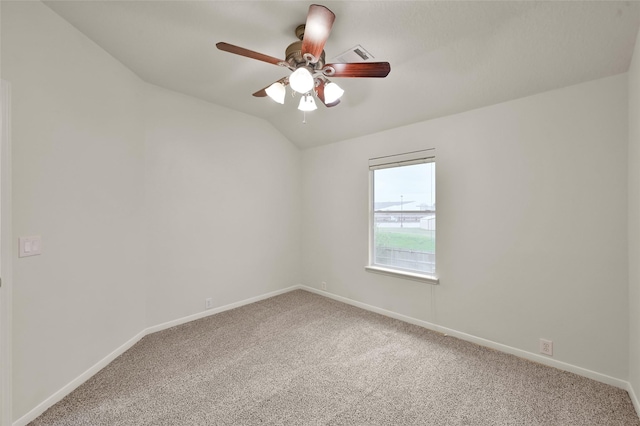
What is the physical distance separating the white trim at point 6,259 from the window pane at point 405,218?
326 cm

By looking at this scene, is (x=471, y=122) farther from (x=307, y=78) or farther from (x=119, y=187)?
(x=119, y=187)

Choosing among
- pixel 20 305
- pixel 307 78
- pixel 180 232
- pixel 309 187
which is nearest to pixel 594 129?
pixel 307 78

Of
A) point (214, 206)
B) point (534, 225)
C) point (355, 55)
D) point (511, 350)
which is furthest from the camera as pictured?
point (214, 206)

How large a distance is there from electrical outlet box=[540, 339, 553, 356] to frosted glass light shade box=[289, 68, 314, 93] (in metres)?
2.79

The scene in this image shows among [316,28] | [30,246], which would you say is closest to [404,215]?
[316,28]

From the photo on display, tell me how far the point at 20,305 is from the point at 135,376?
0.95 meters

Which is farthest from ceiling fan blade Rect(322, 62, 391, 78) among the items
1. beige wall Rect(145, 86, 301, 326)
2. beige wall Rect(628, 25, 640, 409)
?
beige wall Rect(145, 86, 301, 326)

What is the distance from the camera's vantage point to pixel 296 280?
445 cm

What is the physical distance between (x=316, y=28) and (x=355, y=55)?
2.72 ft

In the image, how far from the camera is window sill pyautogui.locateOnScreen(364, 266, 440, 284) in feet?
9.73

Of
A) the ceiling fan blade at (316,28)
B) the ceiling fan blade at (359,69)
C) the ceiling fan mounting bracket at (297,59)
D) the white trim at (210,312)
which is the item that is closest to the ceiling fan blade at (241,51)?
the ceiling fan mounting bracket at (297,59)

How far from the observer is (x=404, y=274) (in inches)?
125

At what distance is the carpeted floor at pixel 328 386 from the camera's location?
68.6 inches

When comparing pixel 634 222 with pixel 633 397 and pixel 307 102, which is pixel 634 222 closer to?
pixel 633 397
